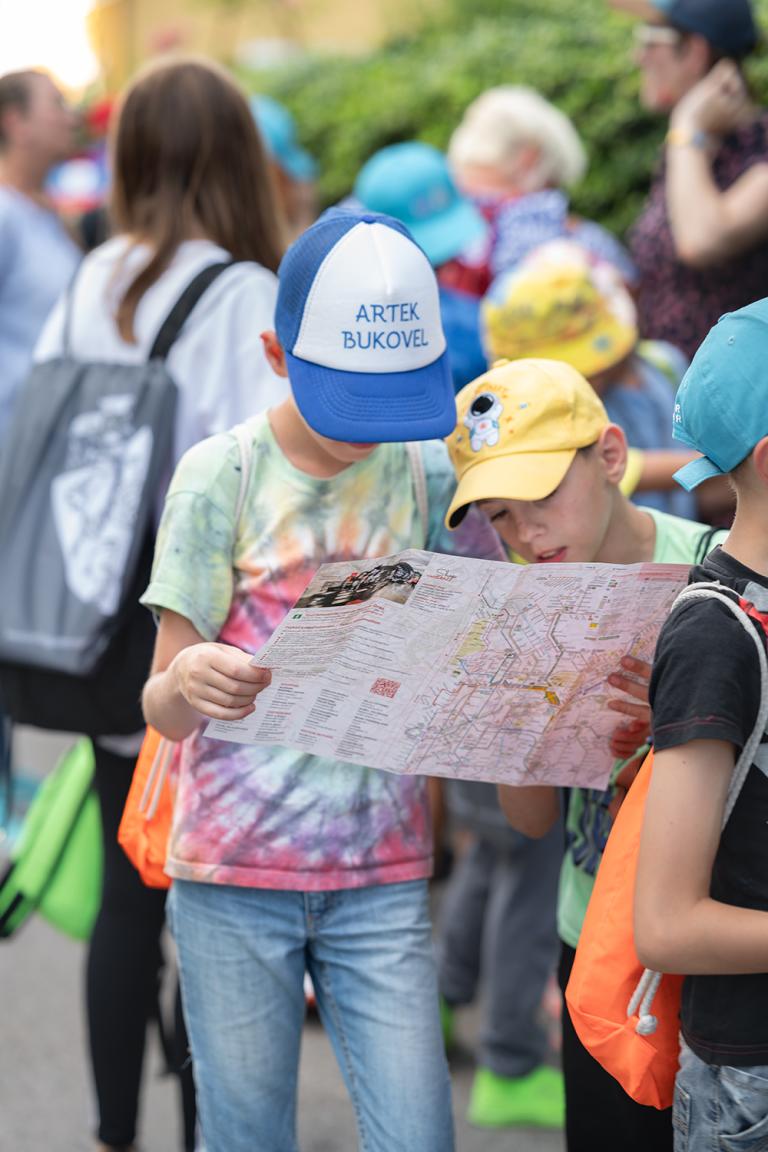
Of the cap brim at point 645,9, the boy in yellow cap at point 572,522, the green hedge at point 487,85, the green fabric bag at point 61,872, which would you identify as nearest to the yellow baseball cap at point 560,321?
the boy in yellow cap at point 572,522

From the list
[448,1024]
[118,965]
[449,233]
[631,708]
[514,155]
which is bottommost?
[448,1024]

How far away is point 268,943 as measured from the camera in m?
2.10

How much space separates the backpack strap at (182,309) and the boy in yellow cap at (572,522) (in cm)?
75

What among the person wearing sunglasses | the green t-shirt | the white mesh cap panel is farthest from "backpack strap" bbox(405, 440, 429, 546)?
the person wearing sunglasses

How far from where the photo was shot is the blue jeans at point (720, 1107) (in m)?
1.61

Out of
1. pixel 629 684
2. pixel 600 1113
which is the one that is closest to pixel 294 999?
pixel 600 1113

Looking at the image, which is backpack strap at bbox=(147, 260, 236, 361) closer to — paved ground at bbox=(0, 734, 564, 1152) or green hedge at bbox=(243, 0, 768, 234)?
paved ground at bbox=(0, 734, 564, 1152)

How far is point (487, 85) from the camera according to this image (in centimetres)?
693

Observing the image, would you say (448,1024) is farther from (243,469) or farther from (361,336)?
(361,336)

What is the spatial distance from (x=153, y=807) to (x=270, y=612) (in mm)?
442

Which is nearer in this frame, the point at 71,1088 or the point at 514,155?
the point at 71,1088

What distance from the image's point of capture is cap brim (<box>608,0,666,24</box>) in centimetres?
380

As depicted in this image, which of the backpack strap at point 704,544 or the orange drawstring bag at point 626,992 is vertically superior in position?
the backpack strap at point 704,544

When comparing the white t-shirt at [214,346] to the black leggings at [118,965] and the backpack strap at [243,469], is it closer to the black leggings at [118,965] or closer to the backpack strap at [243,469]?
the backpack strap at [243,469]
